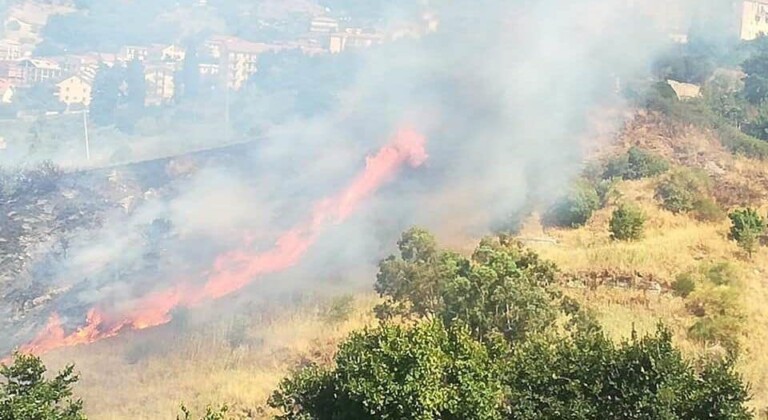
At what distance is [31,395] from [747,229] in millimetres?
15628

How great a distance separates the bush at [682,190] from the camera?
2222 cm

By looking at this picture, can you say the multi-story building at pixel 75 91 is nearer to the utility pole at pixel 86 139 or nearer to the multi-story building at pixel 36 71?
the multi-story building at pixel 36 71

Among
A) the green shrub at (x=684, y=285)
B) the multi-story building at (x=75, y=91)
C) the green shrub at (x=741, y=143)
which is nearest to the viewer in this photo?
the green shrub at (x=684, y=285)

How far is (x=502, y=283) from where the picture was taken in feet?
41.3

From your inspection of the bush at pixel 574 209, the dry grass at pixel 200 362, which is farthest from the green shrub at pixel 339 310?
the bush at pixel 574 209

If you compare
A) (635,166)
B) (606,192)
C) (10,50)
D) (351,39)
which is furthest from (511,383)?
(10,50)

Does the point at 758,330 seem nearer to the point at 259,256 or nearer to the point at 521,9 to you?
the point at 259,256

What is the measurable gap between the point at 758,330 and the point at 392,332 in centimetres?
832

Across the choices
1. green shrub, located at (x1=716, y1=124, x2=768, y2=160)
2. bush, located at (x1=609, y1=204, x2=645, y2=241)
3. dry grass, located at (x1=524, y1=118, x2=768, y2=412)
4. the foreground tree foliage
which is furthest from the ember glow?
green shrub, located at (x1=716, y1=124, x2=768, y2=160)

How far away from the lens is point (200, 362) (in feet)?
49.4

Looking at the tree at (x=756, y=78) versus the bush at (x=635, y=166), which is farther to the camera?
the tree at (x=756, y=78)

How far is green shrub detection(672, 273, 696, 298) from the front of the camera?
1606 centimetres

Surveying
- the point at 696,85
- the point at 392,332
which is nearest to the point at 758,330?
the point at 392,332

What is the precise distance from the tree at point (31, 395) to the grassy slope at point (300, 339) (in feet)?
12.1
